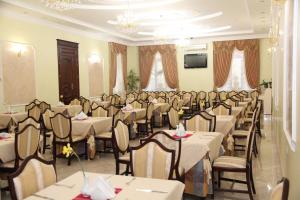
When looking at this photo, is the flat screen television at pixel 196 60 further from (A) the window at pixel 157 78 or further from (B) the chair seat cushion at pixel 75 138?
(B) the chair seat cushion at pixel 75 138

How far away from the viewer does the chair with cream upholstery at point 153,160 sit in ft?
10.6

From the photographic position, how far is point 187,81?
52.4ft

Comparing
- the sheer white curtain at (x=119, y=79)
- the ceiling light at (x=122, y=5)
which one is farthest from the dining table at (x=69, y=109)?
the sheer white curtain at (x=119, y=79)

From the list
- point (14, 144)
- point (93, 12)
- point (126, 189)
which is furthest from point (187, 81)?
point (126, 189)

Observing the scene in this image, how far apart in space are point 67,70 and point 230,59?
765 centimetres

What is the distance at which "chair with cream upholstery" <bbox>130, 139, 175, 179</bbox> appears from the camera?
3.22 m

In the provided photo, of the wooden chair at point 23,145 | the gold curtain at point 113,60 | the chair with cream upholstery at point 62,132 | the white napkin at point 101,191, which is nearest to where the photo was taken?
the white napkin at point 101,191

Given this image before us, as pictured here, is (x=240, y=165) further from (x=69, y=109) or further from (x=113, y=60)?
(x=113, y=60)

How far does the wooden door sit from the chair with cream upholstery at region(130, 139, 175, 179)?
8.12m

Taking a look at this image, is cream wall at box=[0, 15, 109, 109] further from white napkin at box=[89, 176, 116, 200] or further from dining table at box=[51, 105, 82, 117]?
white napkin at box=[89, 176, 116, 200]

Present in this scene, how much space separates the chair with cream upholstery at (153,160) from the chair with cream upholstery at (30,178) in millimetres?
887

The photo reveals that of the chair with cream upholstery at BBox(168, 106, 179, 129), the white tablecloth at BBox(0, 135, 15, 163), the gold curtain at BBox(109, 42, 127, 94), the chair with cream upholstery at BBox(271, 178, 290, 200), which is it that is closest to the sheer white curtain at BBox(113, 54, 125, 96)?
the gold curtain at BBox(109, 42, 127, 94)

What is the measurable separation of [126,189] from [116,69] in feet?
41.3

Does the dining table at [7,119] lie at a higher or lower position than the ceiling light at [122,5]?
lower
